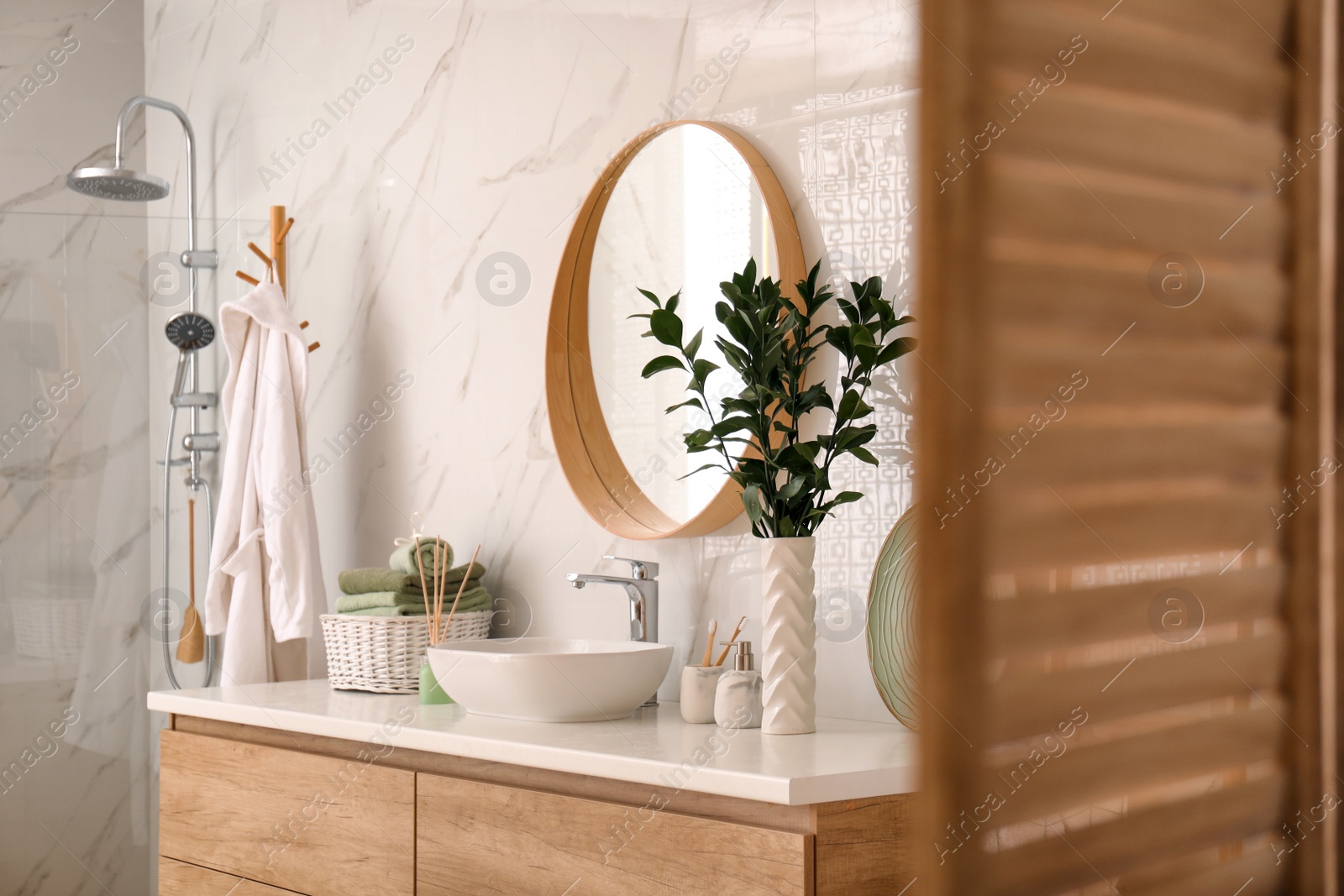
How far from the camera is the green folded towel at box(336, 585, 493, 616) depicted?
6.75 ft

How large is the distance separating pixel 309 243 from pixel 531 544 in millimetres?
1017

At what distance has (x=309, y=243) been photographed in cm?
271

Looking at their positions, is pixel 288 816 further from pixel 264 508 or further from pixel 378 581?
pixel 264 508

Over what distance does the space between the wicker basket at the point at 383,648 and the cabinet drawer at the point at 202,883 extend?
1.18ft

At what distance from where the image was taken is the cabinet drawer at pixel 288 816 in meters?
1.65

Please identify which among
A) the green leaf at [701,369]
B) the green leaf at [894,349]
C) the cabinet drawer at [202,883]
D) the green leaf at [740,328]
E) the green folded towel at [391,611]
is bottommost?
the cabinet drawer at [202,883]

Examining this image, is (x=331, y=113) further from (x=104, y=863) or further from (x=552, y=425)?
(x=104, y=863)

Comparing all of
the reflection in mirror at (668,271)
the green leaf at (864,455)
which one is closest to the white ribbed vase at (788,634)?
the green leaf at (864,455)

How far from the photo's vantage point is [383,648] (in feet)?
6.70

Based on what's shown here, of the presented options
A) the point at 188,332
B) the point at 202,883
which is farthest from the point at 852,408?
the point at 188,332

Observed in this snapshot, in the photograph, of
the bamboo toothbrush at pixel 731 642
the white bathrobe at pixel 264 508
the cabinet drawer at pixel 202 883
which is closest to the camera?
the bamboo toothbrush at pixel 731 642

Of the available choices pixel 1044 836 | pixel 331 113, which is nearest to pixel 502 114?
pixel 331 113

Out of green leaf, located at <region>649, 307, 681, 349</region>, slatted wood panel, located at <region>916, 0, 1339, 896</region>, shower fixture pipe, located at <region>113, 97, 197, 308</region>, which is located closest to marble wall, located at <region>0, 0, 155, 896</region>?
shower fixture pipe, located at <region>113, 97, 197, 308</region>

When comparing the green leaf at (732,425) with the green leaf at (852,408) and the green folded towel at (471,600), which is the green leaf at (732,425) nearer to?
the green leaf at (852,408)
